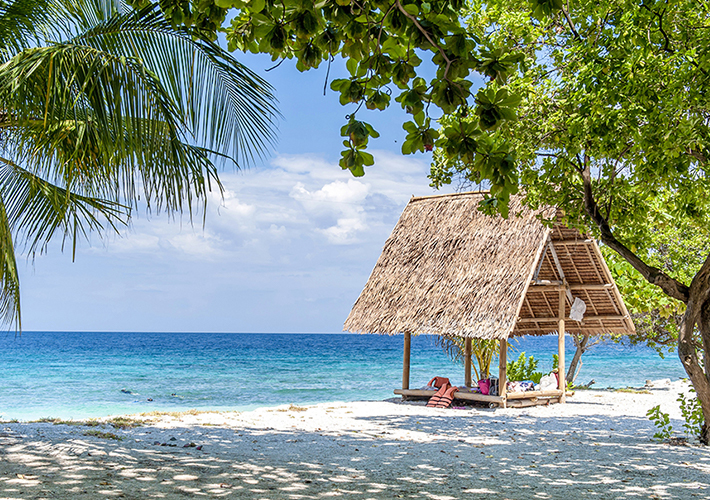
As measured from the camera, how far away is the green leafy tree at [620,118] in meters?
4.99

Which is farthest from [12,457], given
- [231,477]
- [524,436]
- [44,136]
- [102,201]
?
[524,436]

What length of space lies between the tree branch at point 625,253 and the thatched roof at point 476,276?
2735mm

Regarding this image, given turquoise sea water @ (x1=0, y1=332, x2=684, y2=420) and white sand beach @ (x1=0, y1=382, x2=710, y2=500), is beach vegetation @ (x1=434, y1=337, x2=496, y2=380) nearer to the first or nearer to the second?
turquoise sea water @ (x1=0, y1=332, x2=684, y2=420)

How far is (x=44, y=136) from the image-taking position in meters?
4.35

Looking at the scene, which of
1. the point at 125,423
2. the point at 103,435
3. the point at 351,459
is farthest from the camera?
the point at 125,423

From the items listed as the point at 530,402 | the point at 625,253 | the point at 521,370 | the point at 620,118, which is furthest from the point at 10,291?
the point at 521,370

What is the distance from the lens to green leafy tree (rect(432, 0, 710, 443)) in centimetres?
499

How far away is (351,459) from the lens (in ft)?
20.0

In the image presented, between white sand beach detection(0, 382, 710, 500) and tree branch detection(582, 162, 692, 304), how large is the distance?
1819 mm

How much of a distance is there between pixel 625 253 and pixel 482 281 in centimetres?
402

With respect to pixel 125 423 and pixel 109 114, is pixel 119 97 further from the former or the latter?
pixel 125 423

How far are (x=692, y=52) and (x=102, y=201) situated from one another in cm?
548

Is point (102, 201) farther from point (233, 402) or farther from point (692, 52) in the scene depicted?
point (233, 402)

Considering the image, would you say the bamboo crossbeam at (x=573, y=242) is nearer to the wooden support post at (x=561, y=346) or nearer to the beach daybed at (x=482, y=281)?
the beach daybed at (x=482, y=281)
